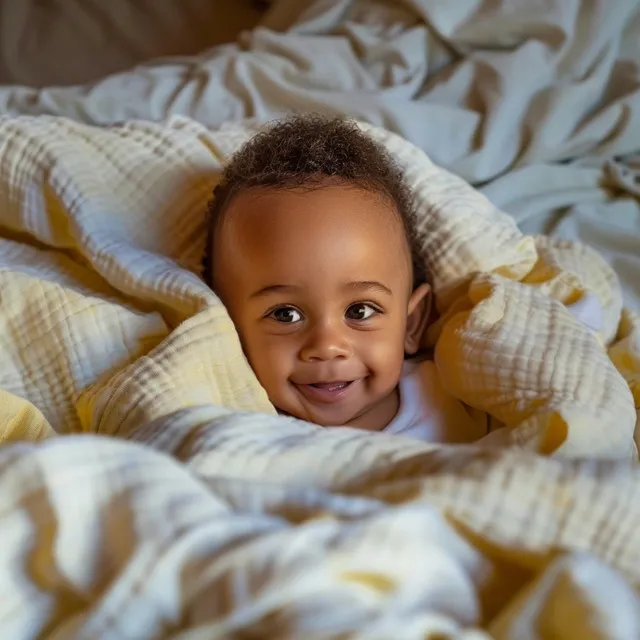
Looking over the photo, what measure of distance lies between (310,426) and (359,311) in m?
0.24

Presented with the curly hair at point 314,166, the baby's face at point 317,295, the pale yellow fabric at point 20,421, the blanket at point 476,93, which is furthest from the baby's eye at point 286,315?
the blanket at point 476,93

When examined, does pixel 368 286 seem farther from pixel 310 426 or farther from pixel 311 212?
pixel 310 426

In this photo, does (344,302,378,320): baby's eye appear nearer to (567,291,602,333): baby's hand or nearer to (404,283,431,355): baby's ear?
(404,283,431,355): baby's ear

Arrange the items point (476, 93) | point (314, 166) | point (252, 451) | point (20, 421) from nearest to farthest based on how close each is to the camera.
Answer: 1. point (252, 451)
2. point (20, 421)
3. point (314, 166)
4. point (476, 93)

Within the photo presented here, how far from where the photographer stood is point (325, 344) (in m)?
0.86

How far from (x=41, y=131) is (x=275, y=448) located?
24.7 inches

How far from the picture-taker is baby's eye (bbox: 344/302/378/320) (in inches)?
35.4

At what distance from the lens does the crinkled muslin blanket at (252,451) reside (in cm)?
46

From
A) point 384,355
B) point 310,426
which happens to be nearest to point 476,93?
point 384,355

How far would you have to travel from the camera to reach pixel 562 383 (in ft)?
2.68

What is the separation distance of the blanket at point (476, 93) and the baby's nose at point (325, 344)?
16.2 inches

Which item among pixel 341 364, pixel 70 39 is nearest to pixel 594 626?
pixel 341 364

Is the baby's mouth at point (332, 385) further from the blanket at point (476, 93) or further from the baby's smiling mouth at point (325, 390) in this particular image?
the blanket at point (476, 93)

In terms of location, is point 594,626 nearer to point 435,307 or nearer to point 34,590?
point 34,590
